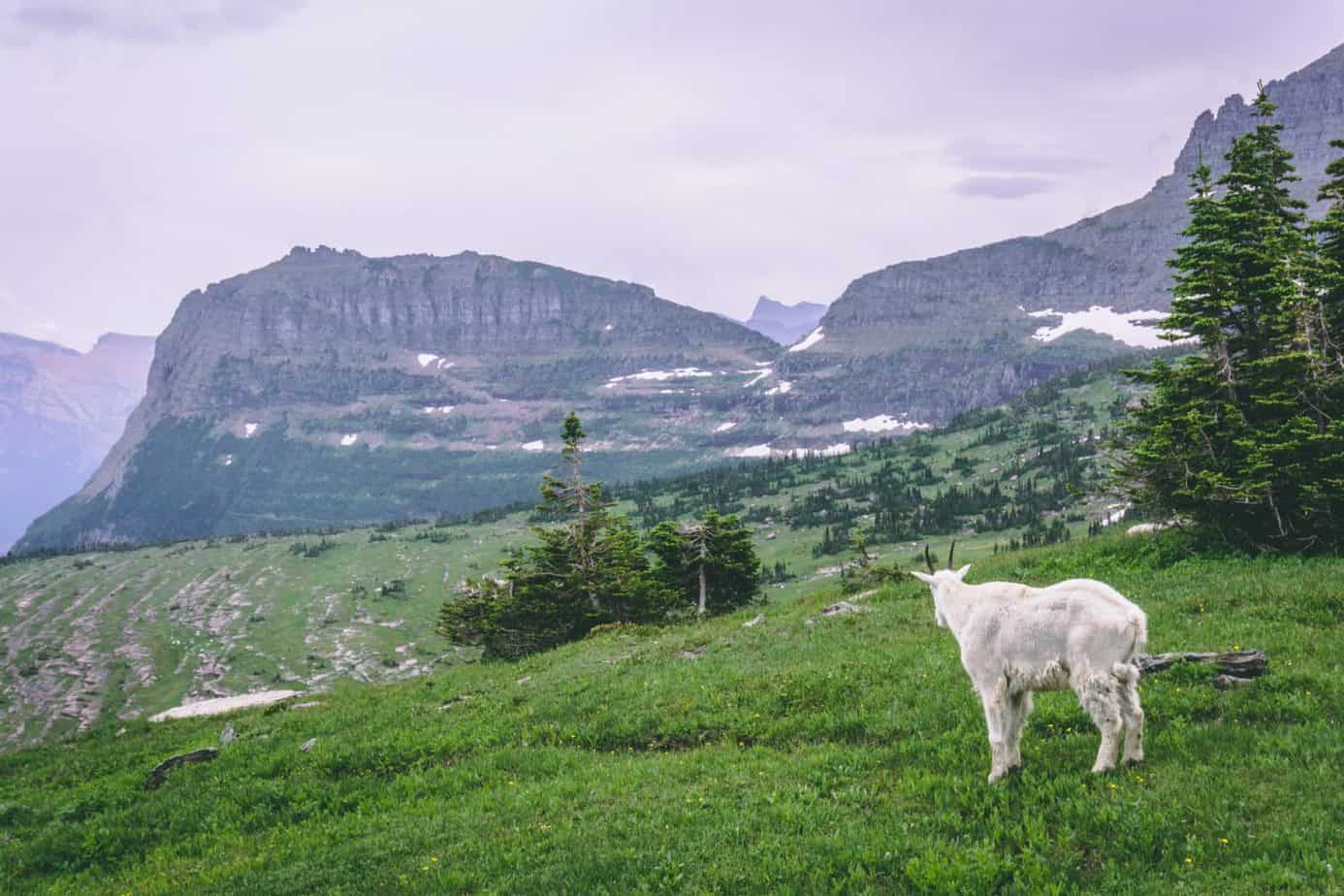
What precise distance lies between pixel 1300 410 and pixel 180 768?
36.1m

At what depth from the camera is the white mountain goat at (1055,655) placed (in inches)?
415

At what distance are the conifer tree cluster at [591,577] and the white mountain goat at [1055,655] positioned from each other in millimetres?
34687

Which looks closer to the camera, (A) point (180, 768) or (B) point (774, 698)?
(B) point (774, 698)

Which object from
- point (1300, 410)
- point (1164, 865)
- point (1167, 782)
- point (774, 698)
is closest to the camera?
point (1164, 865)

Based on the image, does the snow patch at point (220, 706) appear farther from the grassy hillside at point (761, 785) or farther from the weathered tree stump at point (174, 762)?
the weathered tree stump at point (174, 762)

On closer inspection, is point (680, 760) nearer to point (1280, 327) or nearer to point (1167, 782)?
point (1167, 782)

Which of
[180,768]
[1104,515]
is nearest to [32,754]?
[180,768]

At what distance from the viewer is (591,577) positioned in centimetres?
4706

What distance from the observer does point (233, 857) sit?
13.9 meters

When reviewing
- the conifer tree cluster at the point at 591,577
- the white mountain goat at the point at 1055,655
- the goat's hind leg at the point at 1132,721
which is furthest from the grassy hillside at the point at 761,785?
the conifer tree cluster at the point at 591,577

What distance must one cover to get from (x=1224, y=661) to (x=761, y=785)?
31.3ft

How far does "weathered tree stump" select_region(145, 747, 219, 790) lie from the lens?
1900 cm

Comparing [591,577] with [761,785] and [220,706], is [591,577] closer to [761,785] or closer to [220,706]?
[220,706]

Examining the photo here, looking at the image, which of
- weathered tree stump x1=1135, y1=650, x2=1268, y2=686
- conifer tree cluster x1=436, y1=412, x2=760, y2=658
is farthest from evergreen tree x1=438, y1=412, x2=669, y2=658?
weathered tree stump x1=1135, y1=650, x2=1268, y2=686
